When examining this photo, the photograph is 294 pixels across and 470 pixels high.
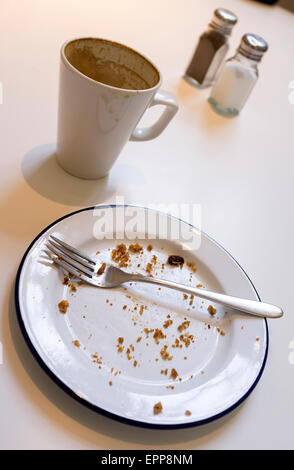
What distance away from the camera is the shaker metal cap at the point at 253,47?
0.77 m

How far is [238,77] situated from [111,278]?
559 millimetres

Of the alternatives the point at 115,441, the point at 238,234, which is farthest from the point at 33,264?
the point at 238,234

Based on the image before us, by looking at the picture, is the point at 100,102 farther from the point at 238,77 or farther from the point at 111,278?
the point at 238,77

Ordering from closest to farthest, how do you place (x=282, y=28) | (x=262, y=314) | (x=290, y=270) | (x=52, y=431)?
1. (x=52, y=431)
2. (x=262, y=314)
3. (x=290, y=270)
4. (x=282, y=28)

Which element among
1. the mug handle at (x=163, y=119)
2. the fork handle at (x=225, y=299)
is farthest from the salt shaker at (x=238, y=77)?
the fork handle at (x=225, y=299)

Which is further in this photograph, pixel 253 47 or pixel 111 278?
pixel 253 47

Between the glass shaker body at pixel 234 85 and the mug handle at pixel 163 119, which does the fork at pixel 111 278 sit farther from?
the glass shaker body at pixel 234 85

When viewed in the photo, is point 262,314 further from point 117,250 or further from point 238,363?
point 117,250

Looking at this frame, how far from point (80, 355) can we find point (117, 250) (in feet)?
0.50


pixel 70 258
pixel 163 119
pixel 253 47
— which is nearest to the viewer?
pixel 70 258

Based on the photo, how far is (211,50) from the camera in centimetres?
84

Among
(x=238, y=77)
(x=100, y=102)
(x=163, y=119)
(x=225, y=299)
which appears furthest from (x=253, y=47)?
(x=225, y=299)

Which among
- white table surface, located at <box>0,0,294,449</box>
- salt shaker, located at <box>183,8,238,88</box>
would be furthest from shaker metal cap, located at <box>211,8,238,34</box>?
white table surface, located at <box>0,0,294,449</box>

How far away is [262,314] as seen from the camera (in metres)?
0.45
